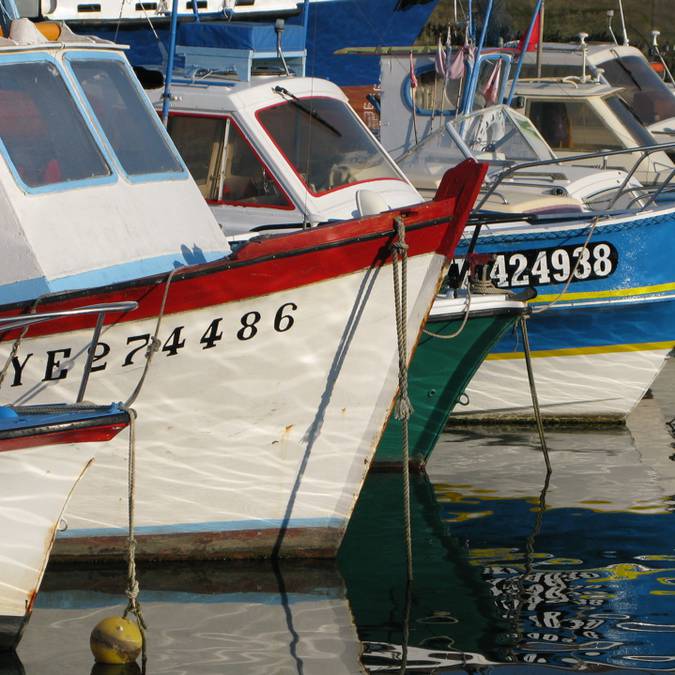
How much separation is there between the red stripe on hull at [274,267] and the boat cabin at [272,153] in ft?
8.94

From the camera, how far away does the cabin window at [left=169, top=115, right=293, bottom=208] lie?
10.4 metres

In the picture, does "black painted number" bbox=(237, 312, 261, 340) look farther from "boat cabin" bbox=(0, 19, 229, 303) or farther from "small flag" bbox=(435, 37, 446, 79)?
"small flag" bbox=(435, 37, 446, 79)

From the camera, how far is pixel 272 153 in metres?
10.3

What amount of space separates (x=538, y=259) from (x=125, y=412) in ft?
18.0

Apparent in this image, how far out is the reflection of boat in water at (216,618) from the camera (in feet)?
22.2

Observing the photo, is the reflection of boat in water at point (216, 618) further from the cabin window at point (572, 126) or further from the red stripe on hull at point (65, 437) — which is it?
the cabin window at point (572, 126)

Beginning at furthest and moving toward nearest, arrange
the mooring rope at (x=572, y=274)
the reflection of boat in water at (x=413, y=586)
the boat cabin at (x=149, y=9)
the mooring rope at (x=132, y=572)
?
1. the boat cabin at (x=149, y=9)
2. the mooring rope at (x=572, y=274)
3. the reflection of boat in water at (x=413, y=586)
4. the mooring rope at (x=132, y=572)

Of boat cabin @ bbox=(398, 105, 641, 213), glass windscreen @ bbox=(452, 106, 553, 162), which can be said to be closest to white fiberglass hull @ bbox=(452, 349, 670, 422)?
boat cabin @ bbox=(398, 105, 641, 213)

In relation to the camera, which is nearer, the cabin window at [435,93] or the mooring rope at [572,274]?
the mooring rope at [572,274]

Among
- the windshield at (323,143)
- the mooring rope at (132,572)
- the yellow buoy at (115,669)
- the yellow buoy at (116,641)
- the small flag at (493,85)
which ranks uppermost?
the small flag at (493,85)

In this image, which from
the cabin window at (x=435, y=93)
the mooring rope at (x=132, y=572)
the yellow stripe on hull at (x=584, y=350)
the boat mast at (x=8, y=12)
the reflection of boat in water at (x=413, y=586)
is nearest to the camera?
the mooring rope at (x=132, y=572)

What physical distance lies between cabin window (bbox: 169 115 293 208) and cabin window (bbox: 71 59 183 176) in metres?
1.74

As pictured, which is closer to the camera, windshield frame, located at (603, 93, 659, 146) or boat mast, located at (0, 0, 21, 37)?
boat mast, located at (0, 0, 21, 37)

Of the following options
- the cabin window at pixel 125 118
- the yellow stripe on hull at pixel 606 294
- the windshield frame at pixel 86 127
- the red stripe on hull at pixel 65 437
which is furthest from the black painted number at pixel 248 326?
the yellow stripe on hull at pixel 606 294
